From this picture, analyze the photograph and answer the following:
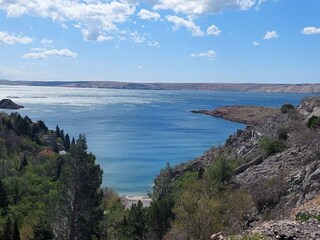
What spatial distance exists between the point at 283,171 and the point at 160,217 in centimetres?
927

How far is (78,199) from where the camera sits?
1278 inches

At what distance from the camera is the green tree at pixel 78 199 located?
31.3 meters

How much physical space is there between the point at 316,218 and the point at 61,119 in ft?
424

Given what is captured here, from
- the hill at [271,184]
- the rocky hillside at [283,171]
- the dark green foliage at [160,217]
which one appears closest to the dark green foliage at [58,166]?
the rocky hillside at [283,171]

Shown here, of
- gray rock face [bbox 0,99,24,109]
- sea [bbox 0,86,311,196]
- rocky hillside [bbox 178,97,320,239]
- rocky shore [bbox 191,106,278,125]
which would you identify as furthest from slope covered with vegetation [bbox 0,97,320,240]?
gray rock face [bbox 0,99,24,109]

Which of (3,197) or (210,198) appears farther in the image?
(3,197)

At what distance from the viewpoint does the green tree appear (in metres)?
31.3

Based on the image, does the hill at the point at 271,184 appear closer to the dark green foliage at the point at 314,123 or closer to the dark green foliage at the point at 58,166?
the dark green foliage at the point at 314,123

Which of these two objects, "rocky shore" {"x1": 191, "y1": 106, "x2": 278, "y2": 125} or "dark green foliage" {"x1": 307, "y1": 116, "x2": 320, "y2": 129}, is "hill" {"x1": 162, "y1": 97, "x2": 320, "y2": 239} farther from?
"rocky shore" {"x1": 191, "y1": 106, "x2": 278, "y2": 125}

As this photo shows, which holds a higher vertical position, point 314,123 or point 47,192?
point 314,123

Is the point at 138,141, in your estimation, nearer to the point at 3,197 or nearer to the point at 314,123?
the point at 3,197

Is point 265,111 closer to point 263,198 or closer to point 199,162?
point 199,162

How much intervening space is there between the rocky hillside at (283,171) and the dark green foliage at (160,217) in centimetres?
515

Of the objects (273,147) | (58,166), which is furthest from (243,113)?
(273,147)
